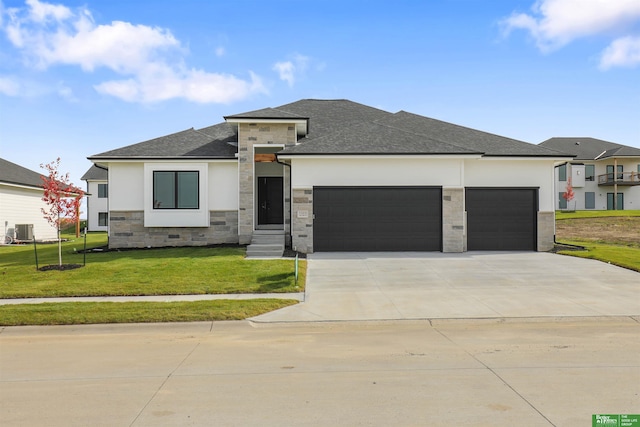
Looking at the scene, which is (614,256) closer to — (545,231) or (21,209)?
(545,231)

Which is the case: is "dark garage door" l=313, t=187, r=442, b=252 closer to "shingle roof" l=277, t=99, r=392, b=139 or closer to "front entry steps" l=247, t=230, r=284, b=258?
"front entry steps" l=247, t=230, r=284, b=258

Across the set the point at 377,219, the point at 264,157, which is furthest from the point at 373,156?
the point at 264,157

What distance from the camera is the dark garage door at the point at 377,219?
17.9 metres

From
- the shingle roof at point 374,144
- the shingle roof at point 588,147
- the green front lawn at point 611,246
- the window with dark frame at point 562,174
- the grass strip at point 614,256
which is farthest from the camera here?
the window with dark frame at point 562,174

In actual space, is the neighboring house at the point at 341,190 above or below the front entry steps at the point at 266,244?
above

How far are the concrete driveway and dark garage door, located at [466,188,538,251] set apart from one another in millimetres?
1785

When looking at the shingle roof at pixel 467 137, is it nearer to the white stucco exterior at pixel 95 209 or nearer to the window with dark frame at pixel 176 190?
the window with dark frame at pixel 176 190

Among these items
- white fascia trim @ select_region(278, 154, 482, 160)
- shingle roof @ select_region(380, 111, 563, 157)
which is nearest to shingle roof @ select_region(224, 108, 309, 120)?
white fascia trim @ select_region(278, 154, 482, 160)

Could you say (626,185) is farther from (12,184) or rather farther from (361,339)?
(12,184)

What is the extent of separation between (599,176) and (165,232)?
4650cm

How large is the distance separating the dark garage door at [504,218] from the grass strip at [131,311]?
11.3m

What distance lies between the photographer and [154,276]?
1274cm

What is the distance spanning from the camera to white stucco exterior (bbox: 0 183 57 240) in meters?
26.2

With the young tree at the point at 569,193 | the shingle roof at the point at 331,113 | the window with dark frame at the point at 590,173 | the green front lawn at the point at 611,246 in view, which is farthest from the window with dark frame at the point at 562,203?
the shingle roof at the point at 331,113
